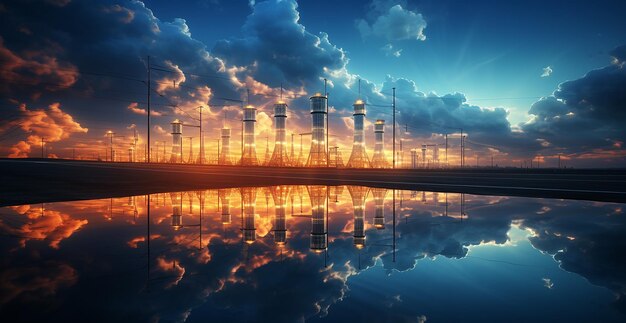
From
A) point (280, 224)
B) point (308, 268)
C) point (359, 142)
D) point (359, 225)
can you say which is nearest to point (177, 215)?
point (280, 224)

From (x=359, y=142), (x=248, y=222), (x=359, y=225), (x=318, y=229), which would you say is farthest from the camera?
(x=359, y=142)

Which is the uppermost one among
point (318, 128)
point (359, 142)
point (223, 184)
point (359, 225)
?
point (318, 128)

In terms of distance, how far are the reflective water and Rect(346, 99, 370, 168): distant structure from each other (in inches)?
6313

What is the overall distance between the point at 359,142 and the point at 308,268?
171740 millimetres

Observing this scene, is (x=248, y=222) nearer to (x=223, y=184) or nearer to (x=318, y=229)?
(x=318, y=229)

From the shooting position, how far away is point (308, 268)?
134 inches

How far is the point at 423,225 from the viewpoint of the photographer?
6059mm

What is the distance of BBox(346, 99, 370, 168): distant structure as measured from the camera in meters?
167

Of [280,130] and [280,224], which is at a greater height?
[280,130]

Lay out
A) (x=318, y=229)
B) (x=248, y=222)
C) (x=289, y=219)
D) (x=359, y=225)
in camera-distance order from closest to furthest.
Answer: (x=318, y=229)
(x=359, y=225)
(x=248, y=222)
(x=289, y=219)

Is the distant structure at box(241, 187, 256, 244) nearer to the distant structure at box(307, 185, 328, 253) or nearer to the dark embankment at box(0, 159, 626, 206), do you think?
the distant structure at box(307, 185, 328, 253)

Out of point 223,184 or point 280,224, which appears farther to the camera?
point 223,184

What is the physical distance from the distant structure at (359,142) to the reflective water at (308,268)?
160 metres

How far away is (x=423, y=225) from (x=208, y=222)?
4084 mm
